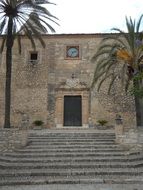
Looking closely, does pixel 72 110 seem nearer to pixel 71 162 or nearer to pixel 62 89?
pixel 62 89

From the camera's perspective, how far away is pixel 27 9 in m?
14.9

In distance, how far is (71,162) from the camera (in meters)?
10.7

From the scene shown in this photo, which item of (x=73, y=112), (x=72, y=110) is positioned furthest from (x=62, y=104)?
(x=73, y=112)

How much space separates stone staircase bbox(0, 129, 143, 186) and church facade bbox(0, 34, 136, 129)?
5784 millimetres

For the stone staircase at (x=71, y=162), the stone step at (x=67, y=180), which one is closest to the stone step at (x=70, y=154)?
the stone staircase at (x=71, y=162)

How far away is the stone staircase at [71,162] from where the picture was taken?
357 inches

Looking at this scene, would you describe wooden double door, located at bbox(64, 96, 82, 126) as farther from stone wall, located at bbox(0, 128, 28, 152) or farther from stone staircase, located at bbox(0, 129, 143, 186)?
stone wall, located at bbox(0, 128, 28, 152)

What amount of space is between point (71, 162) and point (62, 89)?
10.3 metres

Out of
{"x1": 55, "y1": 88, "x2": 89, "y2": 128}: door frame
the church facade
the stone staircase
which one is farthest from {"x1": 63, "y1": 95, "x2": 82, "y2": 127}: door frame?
the stone staircase

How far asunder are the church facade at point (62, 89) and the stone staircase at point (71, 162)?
5784 mm

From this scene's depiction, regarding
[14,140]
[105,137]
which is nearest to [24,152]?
[14,140]

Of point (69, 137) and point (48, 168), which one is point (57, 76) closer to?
point (69, 137)

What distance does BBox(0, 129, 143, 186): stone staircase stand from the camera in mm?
9070

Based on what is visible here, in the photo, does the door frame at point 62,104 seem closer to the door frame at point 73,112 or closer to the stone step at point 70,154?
the door frame at point 73,112
